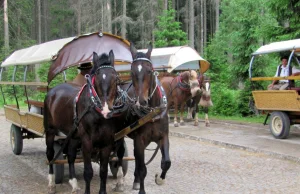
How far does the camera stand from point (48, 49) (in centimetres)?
878

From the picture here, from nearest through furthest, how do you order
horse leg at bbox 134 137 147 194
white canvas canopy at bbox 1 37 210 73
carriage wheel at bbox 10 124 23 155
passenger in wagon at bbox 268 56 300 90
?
1. horse leg at bbox 134 137 147 194
2. white canvas canopy at bbox 1 37 210 73
3. carriage wheel at bbox 10 124 23 155
4. passenger in wagon at bbox 268 56 300 90

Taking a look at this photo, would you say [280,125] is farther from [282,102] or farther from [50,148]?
[50,148]

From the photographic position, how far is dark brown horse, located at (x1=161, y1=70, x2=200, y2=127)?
15211 mm

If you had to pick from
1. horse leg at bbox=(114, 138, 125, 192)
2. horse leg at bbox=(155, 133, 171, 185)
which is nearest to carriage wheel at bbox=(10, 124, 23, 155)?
horse leg at bbox=(114, 138, 125, 192)

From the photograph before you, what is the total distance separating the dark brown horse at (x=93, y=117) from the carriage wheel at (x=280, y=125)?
7331mm

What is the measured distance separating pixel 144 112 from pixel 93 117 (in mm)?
752


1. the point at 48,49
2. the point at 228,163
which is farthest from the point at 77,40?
the point at 228,163

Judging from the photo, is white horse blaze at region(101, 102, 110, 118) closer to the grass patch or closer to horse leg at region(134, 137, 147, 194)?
horse leg at region(134, 137, 147, 194)

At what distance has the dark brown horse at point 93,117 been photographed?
566 centimetres

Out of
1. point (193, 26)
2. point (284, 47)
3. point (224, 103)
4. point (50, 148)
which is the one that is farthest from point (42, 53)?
point (193, 26)

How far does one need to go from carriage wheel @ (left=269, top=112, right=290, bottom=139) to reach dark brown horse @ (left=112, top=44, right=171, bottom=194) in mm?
6967

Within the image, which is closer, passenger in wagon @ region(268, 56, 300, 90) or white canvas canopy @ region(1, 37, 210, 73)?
white canvas canopy @ region(1, 37, 210, 73)

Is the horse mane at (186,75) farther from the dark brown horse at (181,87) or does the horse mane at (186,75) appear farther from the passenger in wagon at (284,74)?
the passenger in wagon at (284,74)

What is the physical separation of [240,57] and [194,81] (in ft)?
18.7
